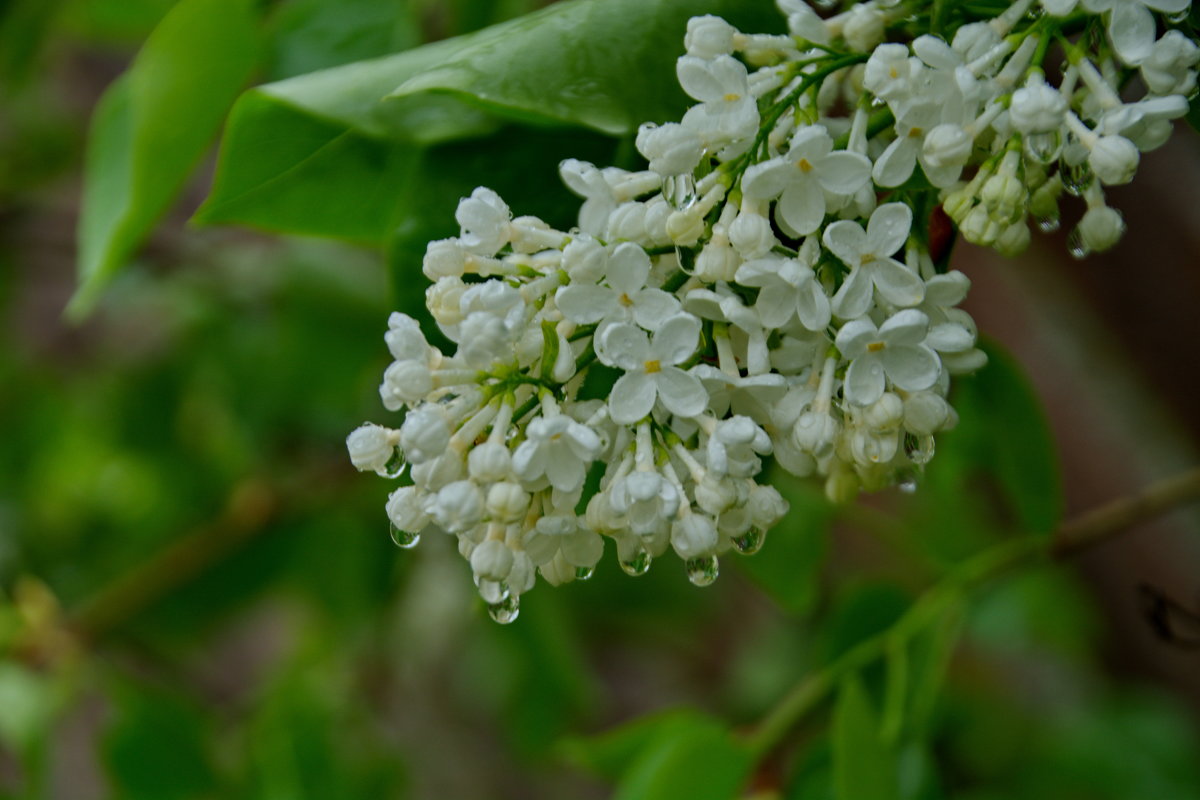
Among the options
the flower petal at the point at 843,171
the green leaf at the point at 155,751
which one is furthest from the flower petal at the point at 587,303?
the green leaf at the point at 155,751

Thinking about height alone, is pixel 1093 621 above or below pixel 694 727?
below

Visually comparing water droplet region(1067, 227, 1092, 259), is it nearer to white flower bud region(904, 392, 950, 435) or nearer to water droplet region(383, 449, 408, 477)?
white flower bud region(904, 392, 950, 435)

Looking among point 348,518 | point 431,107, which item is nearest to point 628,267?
point 431,107

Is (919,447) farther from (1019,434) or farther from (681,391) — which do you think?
(1019,434)

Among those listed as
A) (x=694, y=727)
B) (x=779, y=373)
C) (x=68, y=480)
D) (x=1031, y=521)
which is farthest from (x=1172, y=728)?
(x=68, y=480)

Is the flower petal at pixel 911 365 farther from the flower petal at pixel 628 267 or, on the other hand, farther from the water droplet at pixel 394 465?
the water droplet at pixel 394 465

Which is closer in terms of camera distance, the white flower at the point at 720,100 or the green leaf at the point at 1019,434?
the white flower at the point at 720,100

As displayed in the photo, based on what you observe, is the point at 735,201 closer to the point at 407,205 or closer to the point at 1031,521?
the point at 407,205
